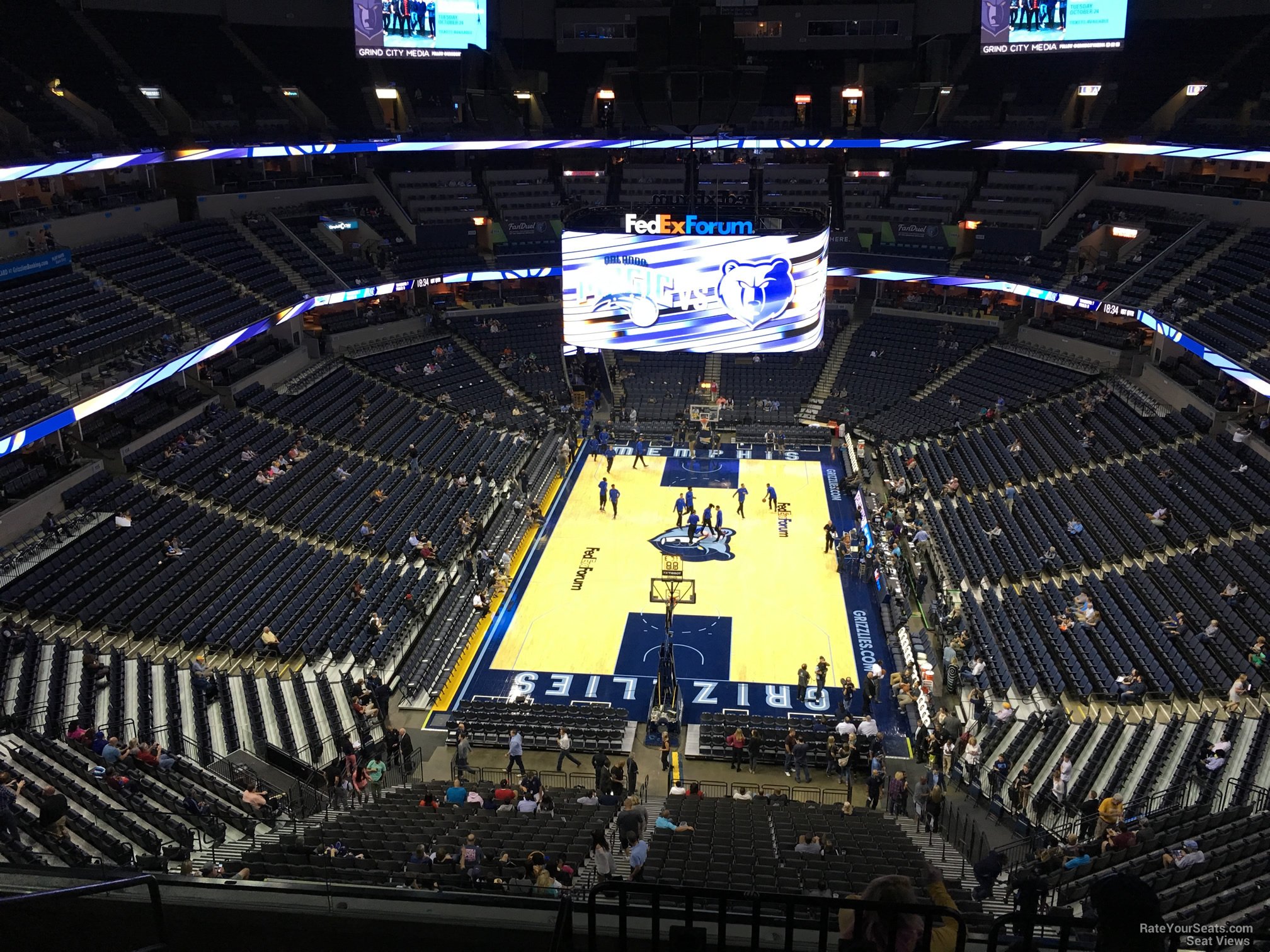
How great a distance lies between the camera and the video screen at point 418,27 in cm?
3947

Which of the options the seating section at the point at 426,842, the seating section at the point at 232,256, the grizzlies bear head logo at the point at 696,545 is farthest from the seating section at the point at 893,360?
the seating section at the point at 426,842

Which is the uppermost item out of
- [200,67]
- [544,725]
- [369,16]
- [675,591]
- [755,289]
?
[369,16]

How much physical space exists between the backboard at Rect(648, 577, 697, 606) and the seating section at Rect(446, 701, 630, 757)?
185 inches

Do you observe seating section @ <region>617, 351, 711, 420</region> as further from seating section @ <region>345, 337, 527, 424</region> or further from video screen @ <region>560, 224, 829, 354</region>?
video screen @ <region>560, 224, 829, 354</region>

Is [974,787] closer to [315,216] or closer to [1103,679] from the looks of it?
[1103,679]

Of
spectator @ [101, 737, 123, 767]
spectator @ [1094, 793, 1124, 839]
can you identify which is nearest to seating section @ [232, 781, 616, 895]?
spectator @ [101, 737, 123, 767]

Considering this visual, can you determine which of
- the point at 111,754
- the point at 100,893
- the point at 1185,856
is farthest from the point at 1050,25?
the point at 100,893

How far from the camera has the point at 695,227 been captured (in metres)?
30.3

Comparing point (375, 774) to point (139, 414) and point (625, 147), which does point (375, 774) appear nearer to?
point (139, 414)

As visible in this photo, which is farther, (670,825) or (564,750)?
(564,750)

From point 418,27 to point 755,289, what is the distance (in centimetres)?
1957

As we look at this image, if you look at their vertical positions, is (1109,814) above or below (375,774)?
above

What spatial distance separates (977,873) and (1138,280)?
30099mm

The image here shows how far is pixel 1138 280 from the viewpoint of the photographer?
36656 millimetres
